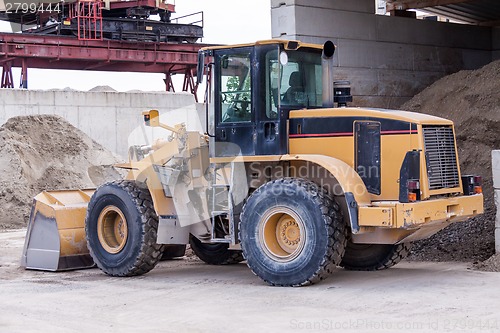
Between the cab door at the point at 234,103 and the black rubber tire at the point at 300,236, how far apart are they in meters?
0.75

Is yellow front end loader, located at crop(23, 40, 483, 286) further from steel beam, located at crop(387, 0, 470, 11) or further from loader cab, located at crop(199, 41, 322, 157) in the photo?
steel beam, located at crop(387, 0, 470, 11)

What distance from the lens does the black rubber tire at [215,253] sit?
517 inches

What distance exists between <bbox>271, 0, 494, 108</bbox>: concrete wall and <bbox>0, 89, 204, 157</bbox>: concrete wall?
1084cm

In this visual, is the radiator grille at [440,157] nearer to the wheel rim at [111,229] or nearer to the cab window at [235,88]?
the cab window at [235,88]

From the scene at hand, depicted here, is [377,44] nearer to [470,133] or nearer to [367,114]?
[470,133]

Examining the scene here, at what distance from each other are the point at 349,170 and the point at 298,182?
0.59 m

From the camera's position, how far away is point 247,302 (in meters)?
9.58

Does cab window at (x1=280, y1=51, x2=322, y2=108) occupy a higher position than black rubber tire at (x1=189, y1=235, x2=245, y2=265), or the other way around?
cab window at (x1=280, y1=51, x2=322, y2=108)

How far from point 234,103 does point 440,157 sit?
8.28 ft

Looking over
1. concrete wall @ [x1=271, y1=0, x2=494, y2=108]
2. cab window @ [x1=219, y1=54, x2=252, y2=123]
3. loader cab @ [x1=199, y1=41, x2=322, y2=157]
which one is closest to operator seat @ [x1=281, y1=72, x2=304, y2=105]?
loader cab @ [x1=199, y1=41, x2=322, y2=157]

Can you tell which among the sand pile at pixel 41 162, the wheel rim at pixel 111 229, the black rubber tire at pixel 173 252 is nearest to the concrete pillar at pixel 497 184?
the black rubber tire at pixel 173 252

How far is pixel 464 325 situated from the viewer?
7938mm

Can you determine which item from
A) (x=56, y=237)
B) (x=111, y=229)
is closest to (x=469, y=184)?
(x=111, y=229)

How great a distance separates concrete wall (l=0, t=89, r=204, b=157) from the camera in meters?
27.0
